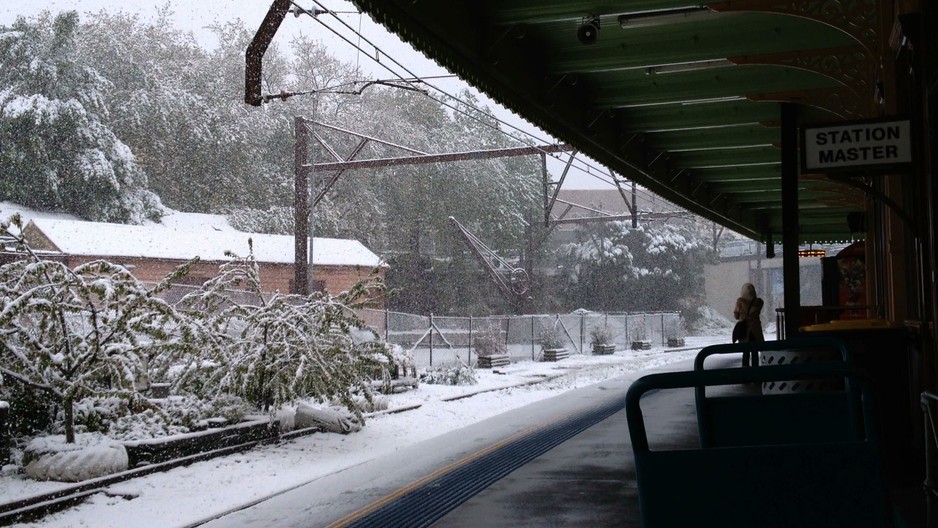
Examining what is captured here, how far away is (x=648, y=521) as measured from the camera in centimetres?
217

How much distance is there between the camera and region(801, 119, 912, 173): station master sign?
18.5ft

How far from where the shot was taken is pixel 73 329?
29.8ft

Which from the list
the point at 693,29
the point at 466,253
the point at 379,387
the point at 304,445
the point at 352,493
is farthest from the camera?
the point at 466,253

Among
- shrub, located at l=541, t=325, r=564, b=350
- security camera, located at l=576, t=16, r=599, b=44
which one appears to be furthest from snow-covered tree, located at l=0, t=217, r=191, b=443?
shrub, located at l=541, t=325, r=564, b=350

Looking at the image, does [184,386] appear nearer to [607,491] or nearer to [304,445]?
[304,445]

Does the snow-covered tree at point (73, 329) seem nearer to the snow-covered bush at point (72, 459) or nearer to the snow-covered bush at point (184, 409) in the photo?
the snow-covered bush at point (72, 459)

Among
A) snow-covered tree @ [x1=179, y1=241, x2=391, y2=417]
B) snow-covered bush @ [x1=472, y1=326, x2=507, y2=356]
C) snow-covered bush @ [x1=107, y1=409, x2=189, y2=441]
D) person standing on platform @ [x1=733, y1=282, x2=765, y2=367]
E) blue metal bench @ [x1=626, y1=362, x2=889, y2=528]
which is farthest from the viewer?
snow-covered bush @ [x1=472, y1=326, x2=507, y2=356]

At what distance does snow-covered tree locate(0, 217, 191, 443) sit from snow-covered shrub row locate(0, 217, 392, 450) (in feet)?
0.04

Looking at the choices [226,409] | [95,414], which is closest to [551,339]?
[226,409]

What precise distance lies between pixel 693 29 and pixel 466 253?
3989 centimetres

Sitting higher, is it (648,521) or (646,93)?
(646,93)

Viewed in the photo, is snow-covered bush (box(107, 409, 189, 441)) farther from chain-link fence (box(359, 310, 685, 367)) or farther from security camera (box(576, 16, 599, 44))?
chain-link fence (box(359, 310, 685, 367))

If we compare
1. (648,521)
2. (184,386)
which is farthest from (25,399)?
(648,521)

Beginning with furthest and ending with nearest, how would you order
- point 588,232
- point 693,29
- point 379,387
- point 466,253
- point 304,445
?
1. point 588,232
2. point 466,253
3. point 379,387
4. point 304,445
5. point 693,29
